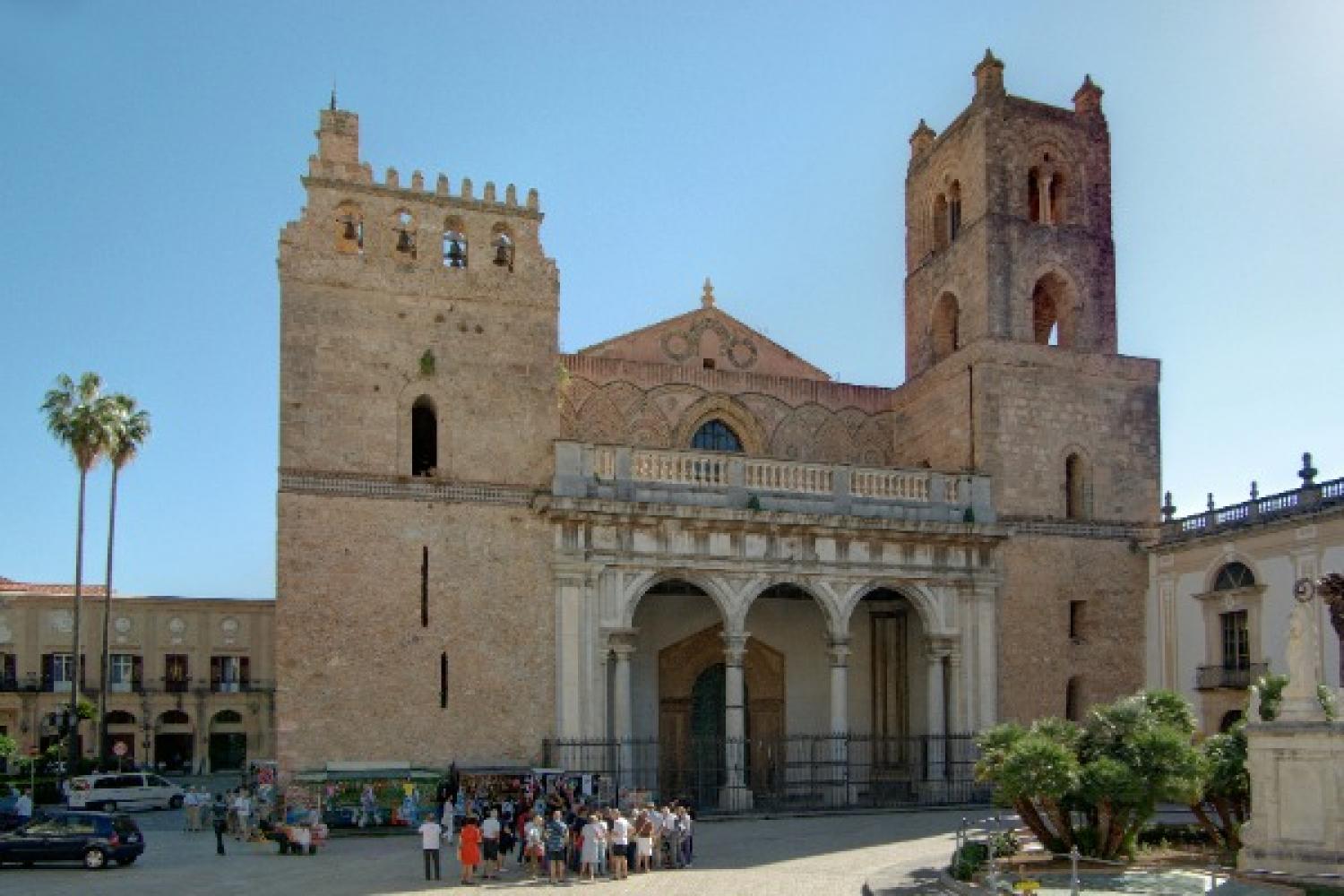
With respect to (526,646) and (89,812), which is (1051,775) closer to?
(526,646)

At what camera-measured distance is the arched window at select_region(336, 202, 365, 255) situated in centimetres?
2612

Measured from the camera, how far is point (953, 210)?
33.3 m

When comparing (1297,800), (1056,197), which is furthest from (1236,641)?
(1297,800)

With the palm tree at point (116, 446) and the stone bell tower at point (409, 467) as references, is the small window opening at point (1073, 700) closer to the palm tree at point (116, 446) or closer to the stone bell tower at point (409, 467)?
the stone bell tower at point (409, 467)

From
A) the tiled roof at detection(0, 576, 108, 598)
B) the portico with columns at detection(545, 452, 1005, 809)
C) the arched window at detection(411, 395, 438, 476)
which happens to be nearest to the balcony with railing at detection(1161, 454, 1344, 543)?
the portico with columns at detection(545, 452, 1005, 809)

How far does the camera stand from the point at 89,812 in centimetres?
2145

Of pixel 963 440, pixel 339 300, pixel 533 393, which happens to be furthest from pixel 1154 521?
pixel 339 300

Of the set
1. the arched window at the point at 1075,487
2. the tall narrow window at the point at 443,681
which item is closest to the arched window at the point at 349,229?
the tall narrow window at the point at 443,681

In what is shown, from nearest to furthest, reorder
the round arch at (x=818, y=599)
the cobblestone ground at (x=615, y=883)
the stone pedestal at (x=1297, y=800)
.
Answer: the stone pedestal at (x=1297, y=800), the cobblestone ground at (x=615, y=883), the round arch at (x=818, y=599)

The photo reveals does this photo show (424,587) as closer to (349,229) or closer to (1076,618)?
(349,229)

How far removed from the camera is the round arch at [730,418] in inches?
1232

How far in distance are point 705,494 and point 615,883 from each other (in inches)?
398

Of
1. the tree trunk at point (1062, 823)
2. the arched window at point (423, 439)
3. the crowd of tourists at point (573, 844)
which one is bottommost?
the crowd of tourists at point (573, 844)

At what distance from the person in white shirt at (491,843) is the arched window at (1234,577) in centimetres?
1640
